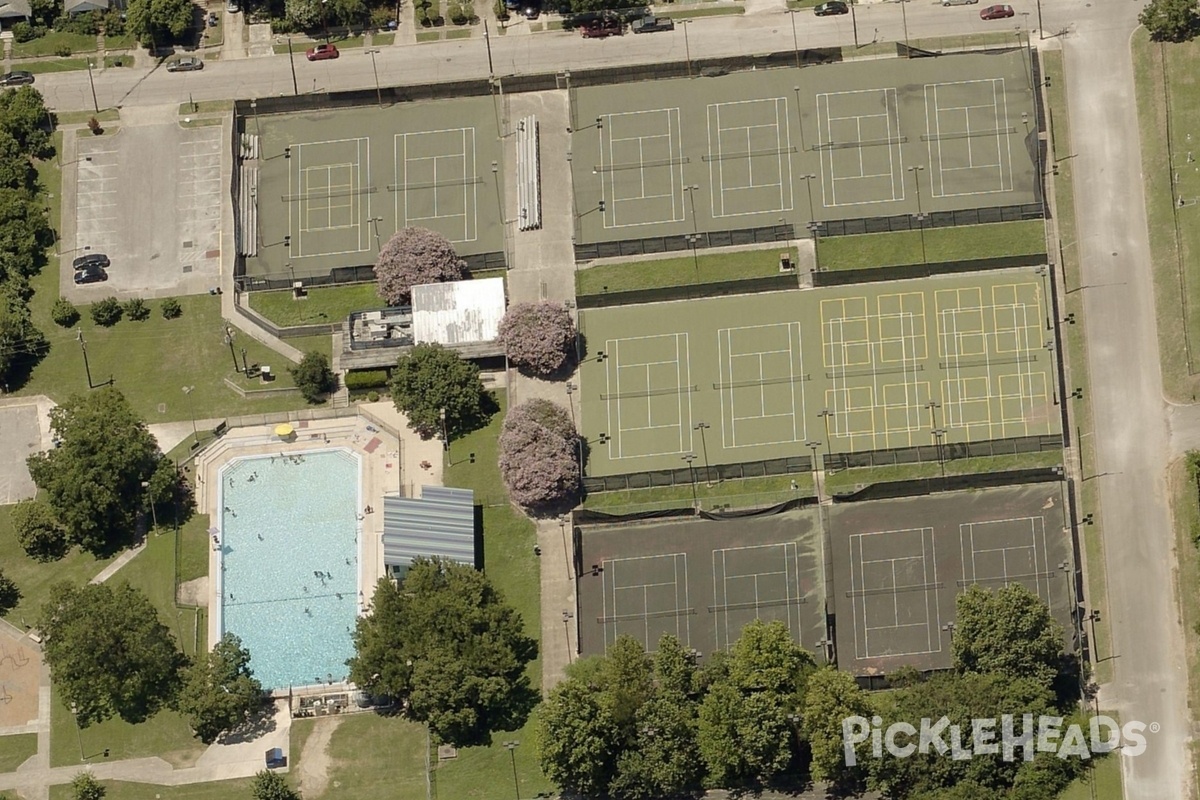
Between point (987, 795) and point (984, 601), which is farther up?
point (984, 601)

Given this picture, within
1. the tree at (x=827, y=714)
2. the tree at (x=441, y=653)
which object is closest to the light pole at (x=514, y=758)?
the tree at (x=441, y=653)

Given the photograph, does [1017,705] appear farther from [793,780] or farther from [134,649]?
[134,649]

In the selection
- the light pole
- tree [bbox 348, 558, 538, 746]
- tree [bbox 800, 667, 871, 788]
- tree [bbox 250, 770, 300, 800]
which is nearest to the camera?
tree [bbox 800, 667, 871, 788]

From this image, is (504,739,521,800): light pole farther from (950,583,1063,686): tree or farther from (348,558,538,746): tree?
(950,583,1063,686): tree

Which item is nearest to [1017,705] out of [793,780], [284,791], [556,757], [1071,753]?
[1071,753]

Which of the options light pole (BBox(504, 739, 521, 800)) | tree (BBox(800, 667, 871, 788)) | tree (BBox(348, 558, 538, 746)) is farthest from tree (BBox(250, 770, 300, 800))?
tree (BBox(800, 667, 871, 788))

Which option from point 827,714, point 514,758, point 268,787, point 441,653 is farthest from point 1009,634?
point 268,787

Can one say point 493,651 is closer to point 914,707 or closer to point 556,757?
point 556,757
